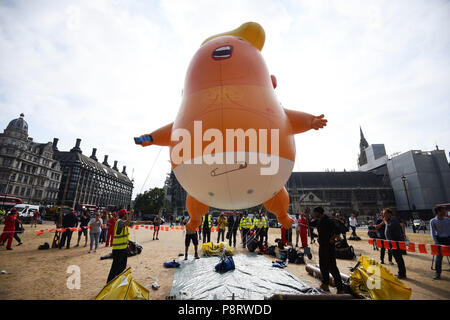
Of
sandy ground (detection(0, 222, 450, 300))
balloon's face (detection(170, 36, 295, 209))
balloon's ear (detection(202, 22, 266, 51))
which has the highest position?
balloon's ear (detection(202, 22, 266, 51))

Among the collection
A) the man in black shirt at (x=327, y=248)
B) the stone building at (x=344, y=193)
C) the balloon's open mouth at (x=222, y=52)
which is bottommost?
the man in black shirt at (x=327, y=248)

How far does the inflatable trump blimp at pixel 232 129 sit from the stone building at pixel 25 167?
53480 millimetres

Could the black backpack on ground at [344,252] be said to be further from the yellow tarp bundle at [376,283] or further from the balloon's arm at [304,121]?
the balloon's arm at [304,121]

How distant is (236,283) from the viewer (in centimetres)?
504

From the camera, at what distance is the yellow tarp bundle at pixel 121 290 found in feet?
9.65

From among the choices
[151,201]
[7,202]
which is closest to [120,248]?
[7,202]

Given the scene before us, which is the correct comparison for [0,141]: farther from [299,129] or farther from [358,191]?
[358,191]

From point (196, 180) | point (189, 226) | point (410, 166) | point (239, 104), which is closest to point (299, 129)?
point (239, 104)

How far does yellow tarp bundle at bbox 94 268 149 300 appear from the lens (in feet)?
9.65

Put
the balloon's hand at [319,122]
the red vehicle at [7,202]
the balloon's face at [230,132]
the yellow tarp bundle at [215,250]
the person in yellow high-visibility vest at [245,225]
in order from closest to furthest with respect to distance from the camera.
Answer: the balloon's face at [230,132] → the balloon's hand at [319,122] → the yellow tarp bundle at [215,250] → the person in yellow high-visibility vest at [245,225] → the red vehicle at [7,202]

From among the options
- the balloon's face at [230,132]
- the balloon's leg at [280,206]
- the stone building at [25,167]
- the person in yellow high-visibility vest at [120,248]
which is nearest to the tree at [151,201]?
the stone building at [25,167]

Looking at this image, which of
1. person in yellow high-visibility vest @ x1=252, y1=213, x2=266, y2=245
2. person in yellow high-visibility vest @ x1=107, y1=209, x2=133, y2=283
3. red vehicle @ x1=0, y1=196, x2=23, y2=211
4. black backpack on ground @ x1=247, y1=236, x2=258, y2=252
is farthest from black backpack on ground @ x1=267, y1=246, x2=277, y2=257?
red vehicle @ x1=0, y1=196, x2=23, y2=211

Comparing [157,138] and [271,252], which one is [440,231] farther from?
[157,138]

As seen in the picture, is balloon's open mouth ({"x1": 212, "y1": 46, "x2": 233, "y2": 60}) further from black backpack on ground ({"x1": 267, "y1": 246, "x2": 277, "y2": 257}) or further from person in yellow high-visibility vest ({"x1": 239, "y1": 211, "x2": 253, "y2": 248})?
person in yellow high-visibility vest ({"x1": 239, "y1": 211, "x2": 253, "y2": 248})
